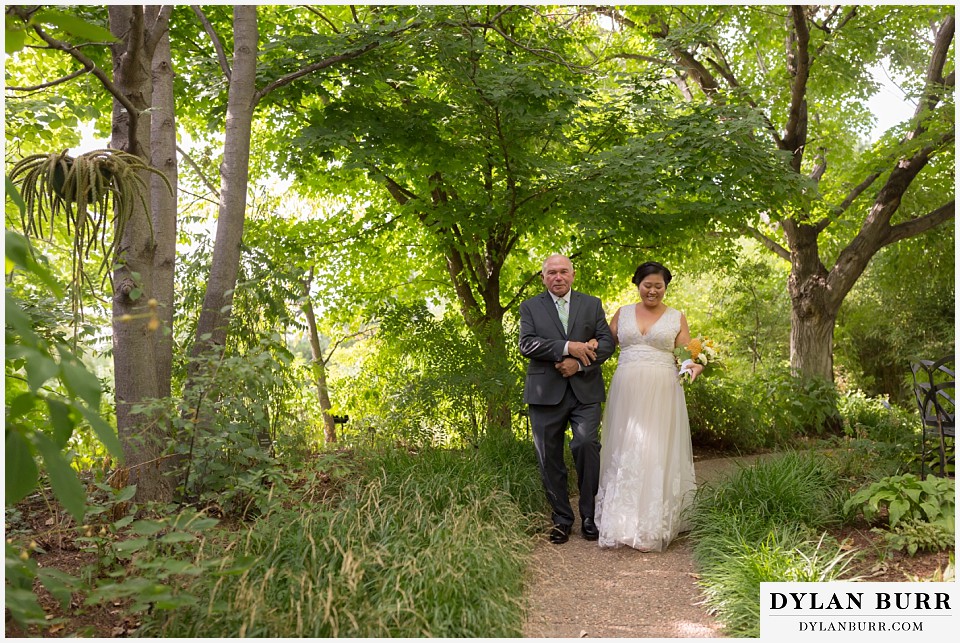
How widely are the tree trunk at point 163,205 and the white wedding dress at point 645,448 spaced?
3012 millimetres

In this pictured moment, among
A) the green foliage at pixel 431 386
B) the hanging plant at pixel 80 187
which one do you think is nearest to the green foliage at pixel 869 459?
the green foliage at pixel 431 386

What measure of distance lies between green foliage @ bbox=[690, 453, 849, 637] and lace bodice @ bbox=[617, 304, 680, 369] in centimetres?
96

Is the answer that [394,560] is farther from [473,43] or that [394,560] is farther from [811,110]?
[811,110]

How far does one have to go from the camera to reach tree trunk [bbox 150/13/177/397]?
16.2 feet

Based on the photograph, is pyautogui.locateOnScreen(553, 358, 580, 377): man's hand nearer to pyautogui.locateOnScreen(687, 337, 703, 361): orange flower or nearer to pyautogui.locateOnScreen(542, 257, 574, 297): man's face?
pyautogui.locateOnScreen(542, 257, 574, 297): man's face

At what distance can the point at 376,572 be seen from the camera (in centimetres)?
356

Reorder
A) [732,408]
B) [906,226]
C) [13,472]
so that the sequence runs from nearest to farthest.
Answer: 1. [13,472]
2. [732,408]
3. [906,226]

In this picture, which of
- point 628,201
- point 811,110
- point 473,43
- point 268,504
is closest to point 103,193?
point 268,504

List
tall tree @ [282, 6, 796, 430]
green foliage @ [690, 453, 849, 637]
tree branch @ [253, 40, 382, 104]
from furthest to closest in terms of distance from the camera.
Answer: tall tree @ [282, 6, 796, 430] → tree branch @ [253, 40, 382, 104] → green foliage @ [690, 453, 849, 637]

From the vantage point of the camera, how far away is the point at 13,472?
1.98 metres

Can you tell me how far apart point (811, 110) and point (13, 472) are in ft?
43.7

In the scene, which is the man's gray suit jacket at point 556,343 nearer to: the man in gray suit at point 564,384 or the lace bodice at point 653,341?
the man in gray suit at point 564,384

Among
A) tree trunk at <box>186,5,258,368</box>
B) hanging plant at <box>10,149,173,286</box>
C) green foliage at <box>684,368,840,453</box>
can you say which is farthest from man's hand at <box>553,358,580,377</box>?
green foliage at <box>684,368,840,453</box>

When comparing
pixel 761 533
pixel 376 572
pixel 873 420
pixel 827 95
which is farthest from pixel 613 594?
pixel 827 95
